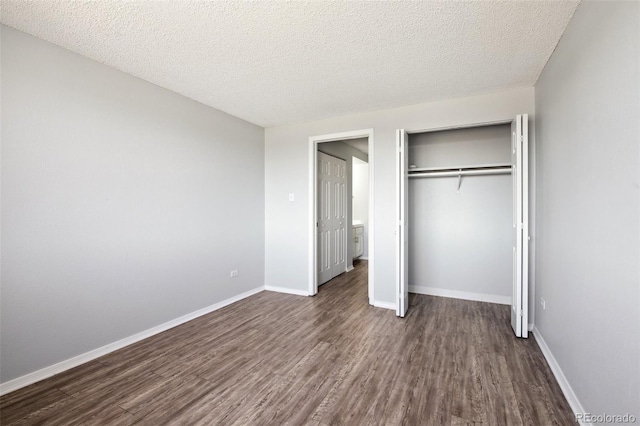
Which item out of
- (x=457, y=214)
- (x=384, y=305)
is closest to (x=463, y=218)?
(x=457, y=214)

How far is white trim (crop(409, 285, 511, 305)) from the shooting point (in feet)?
12.4

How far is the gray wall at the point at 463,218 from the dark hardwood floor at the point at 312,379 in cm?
75

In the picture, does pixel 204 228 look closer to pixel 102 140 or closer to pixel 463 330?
pixel 102 140

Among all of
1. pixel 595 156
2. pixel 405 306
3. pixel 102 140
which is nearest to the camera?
pixel 595 156

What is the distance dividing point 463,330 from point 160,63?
12.8 ft

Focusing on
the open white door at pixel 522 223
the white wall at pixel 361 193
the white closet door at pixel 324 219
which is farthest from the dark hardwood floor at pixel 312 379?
the white wall at pixel 361 193

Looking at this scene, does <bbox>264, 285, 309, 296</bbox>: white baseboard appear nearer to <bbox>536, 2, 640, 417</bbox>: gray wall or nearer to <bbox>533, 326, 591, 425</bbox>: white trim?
<bbox>533, 326, 591, 425</bbox>: white trim

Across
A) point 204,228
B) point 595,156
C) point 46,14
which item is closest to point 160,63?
point 46,14

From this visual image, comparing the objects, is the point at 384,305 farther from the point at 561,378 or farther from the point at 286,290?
the point at 561,378

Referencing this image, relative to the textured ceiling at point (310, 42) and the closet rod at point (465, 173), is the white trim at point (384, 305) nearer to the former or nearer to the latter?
the closet rod at point (465, 173)

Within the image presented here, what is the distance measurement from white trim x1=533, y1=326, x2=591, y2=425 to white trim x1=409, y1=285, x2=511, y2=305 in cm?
110

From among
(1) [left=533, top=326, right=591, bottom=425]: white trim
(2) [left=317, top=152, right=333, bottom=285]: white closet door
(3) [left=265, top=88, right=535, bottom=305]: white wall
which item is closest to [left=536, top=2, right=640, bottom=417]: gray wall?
(1) [left=533, top=326, right=591, bottom=425]: white trim

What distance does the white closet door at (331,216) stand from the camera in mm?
4676

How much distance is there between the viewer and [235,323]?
321 centimetres
